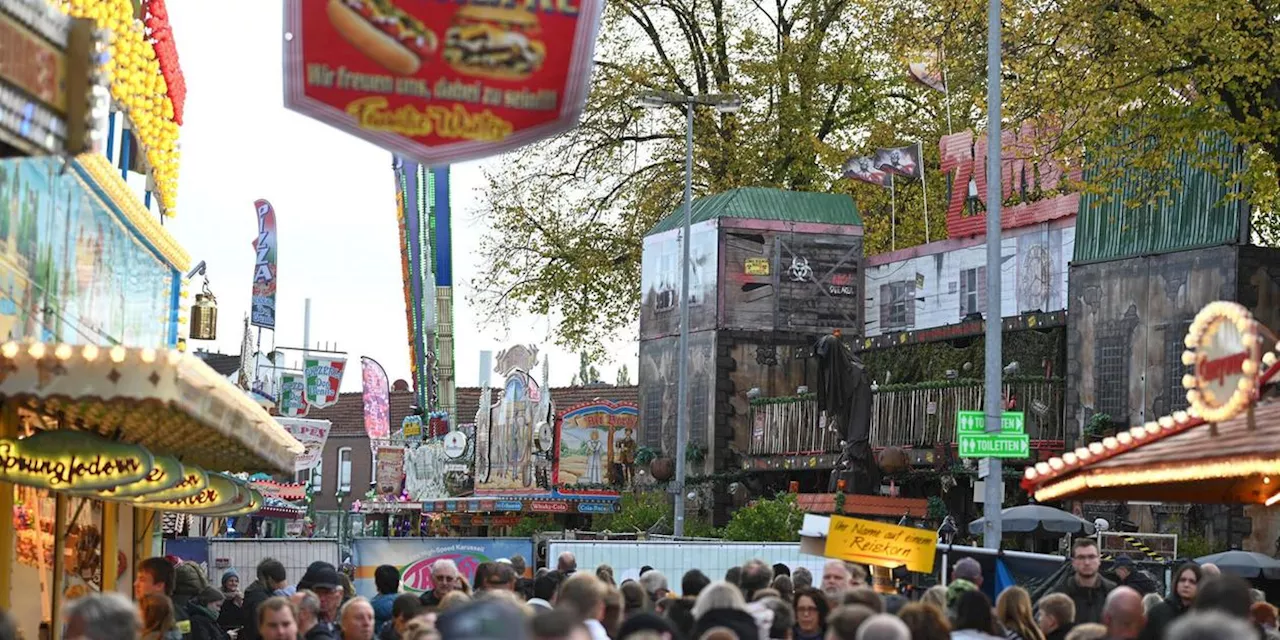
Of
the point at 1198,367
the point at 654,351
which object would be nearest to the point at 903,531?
the point at 1198,367

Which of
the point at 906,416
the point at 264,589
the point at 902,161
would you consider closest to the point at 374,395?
the point at 902,161

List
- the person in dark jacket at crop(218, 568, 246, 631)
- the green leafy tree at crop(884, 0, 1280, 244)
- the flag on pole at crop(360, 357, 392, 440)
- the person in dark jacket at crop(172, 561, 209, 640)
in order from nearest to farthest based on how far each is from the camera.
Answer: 1. the person in dark jacket at crop(218, 568, 246, 631)
2. the person in dark jacket at crop(172, 561, 209, 640)
3. the green leafy tree at crop(884, 0, 1280, 244)
4. the flag on pole at crop(360, 357, 392, 440)

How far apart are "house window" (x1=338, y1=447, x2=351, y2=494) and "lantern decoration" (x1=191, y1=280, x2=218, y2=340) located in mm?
51758

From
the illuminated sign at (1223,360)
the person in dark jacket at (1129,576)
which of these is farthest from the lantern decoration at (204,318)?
the illuminated sign at (1223,360)

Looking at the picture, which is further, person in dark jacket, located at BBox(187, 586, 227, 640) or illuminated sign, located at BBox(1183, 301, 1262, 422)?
person in dark jacket, located at BBox(187, 586, 227, 640)

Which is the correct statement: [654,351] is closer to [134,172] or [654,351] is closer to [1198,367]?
[134,172]

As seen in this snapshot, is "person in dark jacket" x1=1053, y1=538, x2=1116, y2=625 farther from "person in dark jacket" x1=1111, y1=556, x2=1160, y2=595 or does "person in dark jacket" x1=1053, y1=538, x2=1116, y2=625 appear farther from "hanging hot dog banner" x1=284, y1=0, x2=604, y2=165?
"hanging hot dog banner" x1=284, y1=0, x2=604, y2=165

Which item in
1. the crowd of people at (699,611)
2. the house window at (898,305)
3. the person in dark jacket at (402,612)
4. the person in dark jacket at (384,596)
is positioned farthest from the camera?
the house window at (898,305)

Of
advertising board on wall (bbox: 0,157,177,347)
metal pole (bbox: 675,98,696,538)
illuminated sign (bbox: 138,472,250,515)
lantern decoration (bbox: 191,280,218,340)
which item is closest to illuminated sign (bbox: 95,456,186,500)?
advertising board on wall (bbox: 0,157,177,347)

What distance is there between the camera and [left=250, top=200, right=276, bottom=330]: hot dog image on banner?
57344mm

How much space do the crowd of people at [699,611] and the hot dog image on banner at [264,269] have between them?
41.8m

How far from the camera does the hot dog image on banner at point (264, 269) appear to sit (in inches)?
2258

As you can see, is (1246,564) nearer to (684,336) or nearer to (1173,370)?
(1173,370)

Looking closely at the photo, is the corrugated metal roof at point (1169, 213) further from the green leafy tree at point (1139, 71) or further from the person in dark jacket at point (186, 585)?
the person in dark jacket at point (186, 585)
